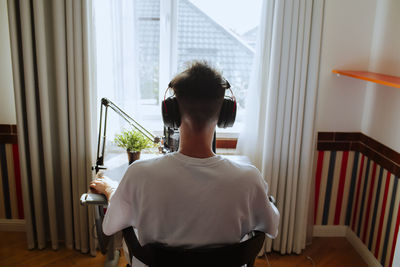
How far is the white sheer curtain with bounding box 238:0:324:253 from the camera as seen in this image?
2176 mm

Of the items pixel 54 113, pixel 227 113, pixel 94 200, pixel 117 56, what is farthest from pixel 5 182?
pixel 227 113

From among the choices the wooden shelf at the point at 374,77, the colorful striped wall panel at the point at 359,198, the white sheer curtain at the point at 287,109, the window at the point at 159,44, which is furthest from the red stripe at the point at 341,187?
the window at the point at 159,44

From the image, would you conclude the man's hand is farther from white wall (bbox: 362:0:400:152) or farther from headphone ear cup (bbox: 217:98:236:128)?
white wall (bbox: 362:0:400:152)

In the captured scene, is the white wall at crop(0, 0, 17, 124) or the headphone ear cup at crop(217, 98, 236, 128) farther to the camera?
the white wall at crop(0, 0, 17, 124)

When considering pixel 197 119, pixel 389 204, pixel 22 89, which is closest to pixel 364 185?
pixel 389 204

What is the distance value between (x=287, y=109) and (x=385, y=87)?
1.99ft

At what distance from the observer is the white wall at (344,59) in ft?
7.88

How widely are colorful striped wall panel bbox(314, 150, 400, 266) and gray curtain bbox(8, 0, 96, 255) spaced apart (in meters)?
1.59

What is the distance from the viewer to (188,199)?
107 cm

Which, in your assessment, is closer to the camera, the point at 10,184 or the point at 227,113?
the point at 227,113

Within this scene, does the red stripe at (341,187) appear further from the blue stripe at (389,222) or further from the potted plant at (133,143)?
the potted plant at (133,143)

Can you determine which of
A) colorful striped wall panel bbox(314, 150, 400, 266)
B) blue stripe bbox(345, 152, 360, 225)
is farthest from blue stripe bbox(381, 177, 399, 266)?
blue stripe bbox(345, 152, 360, 225)

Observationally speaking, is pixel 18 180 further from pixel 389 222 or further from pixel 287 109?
pixel 389 222

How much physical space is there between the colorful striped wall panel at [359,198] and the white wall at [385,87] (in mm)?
215
